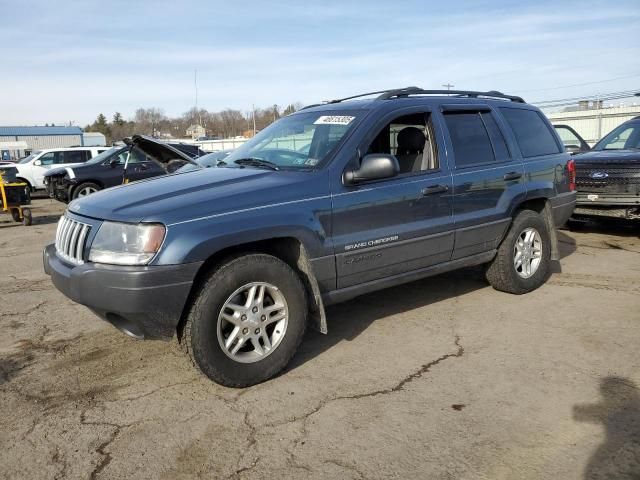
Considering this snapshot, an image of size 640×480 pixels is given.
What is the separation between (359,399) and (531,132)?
145 inches

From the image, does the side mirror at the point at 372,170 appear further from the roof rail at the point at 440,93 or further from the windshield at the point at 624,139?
the windshield at the point at 624,139

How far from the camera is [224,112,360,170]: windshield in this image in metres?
4.08

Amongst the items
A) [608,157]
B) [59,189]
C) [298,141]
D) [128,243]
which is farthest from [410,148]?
[59,189]

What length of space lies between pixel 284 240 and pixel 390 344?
1259 millimetres

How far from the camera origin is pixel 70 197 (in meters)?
13.3

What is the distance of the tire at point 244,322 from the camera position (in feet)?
10.8

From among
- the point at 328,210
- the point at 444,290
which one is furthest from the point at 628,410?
the point at 444,290

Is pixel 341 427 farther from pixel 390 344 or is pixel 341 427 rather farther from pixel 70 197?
pixel 70 197

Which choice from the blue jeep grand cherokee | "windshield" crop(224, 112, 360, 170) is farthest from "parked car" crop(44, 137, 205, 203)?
the blue jeep grand cherokee

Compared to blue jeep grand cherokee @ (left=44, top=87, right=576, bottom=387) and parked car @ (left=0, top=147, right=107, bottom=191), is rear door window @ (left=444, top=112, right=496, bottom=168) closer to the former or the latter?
blue jeep grand cherokee @ (left=44, top=87, right=576, bottom=387)

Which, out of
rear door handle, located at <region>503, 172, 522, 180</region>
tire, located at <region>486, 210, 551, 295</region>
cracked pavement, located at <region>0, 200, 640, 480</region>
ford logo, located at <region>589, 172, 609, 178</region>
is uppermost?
rear door handle, located at <region>503, 172, 522, 180</region>

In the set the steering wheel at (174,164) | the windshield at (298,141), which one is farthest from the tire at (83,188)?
the windshield at (298,141)

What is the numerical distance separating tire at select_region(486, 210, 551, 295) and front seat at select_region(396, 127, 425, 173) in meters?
1.29

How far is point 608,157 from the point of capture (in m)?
8.35
